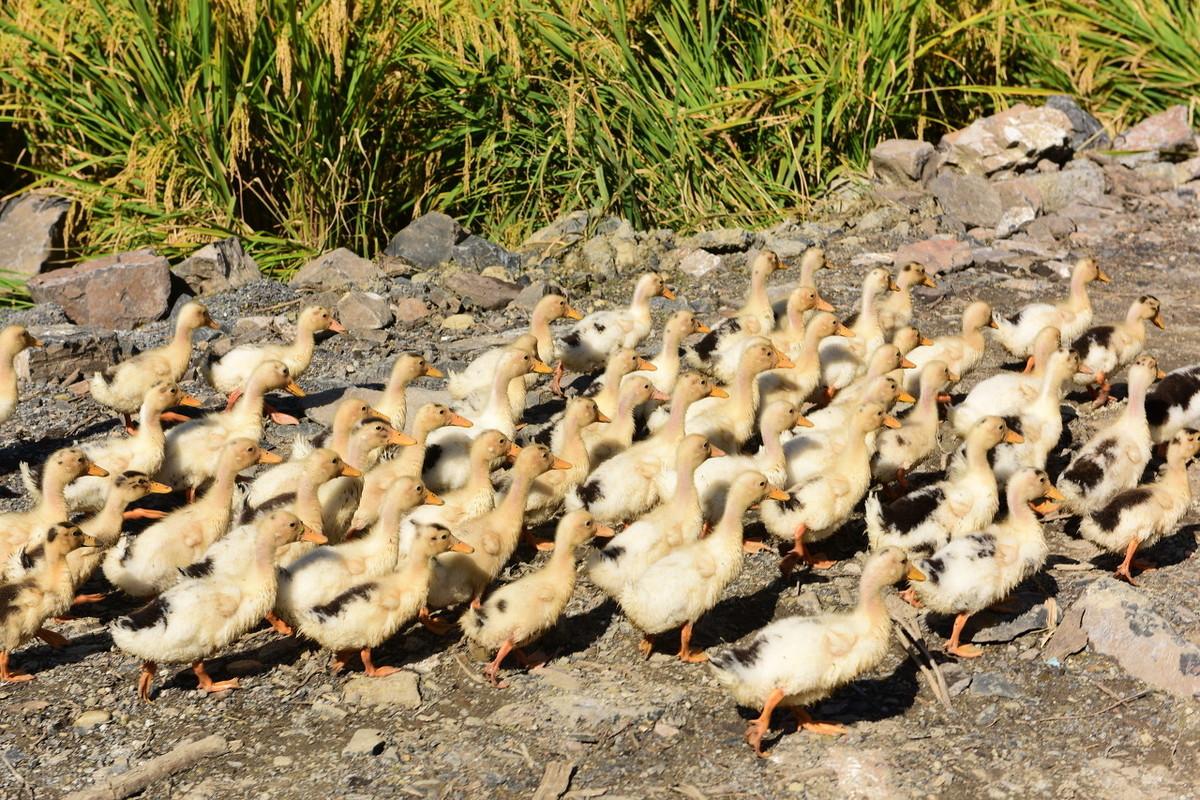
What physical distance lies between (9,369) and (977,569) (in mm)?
5819

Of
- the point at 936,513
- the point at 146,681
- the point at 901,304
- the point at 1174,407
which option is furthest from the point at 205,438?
the point at 1174,407

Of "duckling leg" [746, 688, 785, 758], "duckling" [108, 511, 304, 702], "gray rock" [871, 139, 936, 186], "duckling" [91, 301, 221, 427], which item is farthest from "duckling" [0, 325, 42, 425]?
"gray rock" [871, 139, 936, 186]

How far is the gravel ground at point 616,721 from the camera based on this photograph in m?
5.27

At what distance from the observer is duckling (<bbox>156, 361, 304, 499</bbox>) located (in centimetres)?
753

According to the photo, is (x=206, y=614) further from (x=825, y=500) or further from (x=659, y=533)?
(x=825, y=500)

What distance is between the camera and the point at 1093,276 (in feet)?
31.2

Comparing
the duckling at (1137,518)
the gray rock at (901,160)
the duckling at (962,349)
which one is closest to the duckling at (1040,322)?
the duckling at (962,349)

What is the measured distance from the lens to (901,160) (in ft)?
40.8

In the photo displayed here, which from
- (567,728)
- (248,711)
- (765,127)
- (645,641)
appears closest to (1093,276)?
(765,127)

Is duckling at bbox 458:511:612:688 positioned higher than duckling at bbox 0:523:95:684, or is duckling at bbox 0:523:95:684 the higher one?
duckling at bbox 0:523:95:684

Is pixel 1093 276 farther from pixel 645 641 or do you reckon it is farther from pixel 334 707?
pixel 334 707

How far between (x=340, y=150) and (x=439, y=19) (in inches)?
64.7

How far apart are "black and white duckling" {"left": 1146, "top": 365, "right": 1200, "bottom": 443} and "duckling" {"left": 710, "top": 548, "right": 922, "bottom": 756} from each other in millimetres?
3056

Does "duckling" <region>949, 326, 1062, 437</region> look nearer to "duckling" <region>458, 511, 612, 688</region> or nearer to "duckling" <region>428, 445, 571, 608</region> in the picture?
"duckling" <region>428, 445, 571, 608</region>
